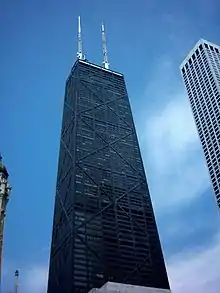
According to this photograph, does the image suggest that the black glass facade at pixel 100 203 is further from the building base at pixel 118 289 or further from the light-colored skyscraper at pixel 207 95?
the light-colored skyscraper at pixel 207 95

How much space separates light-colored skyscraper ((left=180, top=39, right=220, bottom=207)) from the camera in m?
157

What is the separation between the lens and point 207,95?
171 m

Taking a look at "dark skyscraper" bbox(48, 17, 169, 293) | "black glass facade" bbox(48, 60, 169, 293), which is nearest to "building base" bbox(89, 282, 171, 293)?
"dark skyscraper" bbox(48, 17, 169, 293)

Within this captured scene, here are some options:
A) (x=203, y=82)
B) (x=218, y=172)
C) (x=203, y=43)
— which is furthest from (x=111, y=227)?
(x=203, y=43)

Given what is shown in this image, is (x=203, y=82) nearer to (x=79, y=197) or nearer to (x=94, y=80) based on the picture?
(x=94, y=80)

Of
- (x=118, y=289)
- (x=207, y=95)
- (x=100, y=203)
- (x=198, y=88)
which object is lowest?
(x=118, y=289)

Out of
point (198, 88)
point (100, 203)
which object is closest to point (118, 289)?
point (100, 203)

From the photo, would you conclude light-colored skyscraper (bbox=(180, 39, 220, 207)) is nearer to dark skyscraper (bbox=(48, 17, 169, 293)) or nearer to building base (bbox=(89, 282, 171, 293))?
dark skyscraper (bbox=(48, 17, 169, 293))

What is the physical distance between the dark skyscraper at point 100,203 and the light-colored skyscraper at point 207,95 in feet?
82.7

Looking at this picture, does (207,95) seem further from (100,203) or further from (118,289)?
(118,289)

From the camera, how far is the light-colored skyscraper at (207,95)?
157m

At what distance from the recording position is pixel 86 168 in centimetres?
14612

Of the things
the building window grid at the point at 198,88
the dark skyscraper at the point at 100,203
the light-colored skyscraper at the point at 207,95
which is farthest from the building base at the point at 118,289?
the building window grid at the point at 198,88

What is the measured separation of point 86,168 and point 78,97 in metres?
37.5
